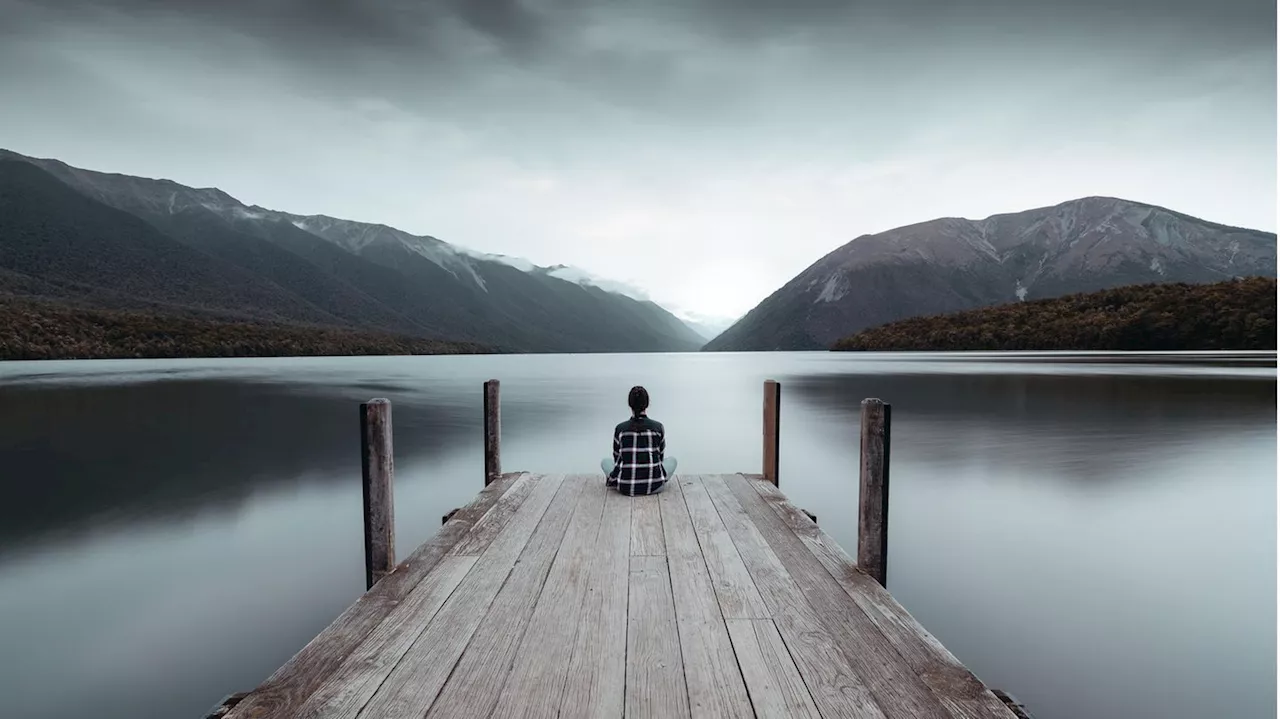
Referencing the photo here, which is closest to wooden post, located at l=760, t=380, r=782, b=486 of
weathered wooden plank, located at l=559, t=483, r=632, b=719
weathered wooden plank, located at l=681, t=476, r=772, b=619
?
weathered wooden plank, located at l=681, t=476, r=772, b=619

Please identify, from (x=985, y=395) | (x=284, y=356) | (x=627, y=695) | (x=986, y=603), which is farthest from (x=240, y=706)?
(x=284, y=356)

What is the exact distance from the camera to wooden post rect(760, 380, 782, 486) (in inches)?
332

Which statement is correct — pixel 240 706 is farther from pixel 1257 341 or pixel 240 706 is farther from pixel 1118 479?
pixel 1257 341

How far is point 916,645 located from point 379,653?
2.88m

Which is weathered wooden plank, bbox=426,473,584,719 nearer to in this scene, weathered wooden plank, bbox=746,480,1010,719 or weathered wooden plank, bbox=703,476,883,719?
weathered wooden plank, bbox=703,476,883,719

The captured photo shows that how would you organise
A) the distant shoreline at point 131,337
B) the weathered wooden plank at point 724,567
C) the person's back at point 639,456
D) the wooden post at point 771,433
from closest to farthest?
the weathered wooden plank at point 724,567 < the person's back at point 639,456 < the wooden post at point 771,433 < the distant shoreline at point 131,337

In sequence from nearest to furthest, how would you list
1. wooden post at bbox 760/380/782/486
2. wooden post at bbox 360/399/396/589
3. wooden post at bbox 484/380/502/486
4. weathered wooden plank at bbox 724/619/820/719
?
weathered wooden plank at bbox 724/619/820/719 < wooden post at bbox 360/399/396/589 < wooden post at bbox 760/380/782/486 < wooden post at bbox 484/380/502/486

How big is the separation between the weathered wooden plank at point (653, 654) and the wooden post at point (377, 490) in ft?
6.47

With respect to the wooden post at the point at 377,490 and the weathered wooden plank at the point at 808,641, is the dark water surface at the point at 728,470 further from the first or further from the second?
the weathered wooden plank at the point at 808,641

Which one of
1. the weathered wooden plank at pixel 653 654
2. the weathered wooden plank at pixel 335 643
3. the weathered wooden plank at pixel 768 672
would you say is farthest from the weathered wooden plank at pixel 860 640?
the weathered wooden plank at pixel 335 643

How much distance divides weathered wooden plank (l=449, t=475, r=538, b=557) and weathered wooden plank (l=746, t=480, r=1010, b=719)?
278 centimetres

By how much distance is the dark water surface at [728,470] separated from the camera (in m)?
4.88

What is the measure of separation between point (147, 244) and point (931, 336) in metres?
205

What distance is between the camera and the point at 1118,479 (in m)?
12.1
